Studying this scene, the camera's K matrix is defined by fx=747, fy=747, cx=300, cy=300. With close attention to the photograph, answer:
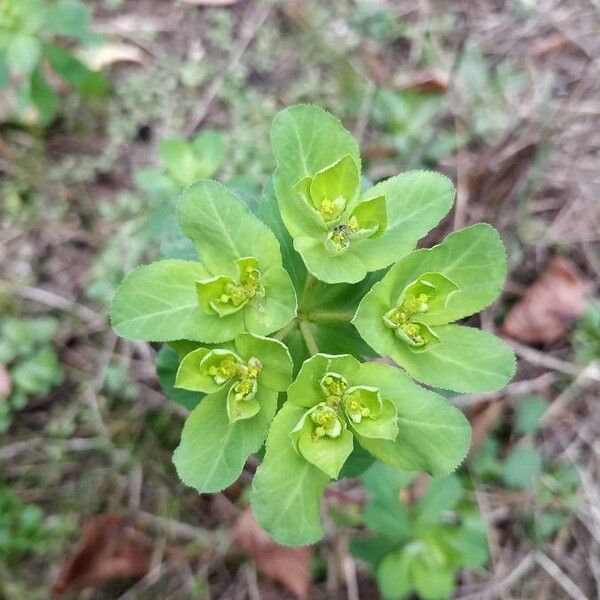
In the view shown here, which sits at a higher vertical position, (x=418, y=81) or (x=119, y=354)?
(x=418, y=81)

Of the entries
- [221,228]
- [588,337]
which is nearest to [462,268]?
[221,228]

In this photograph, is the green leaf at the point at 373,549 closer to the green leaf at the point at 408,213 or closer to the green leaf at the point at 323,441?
the green leaf at the point at 323,441

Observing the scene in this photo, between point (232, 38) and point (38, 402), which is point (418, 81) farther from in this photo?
point (38, 402)

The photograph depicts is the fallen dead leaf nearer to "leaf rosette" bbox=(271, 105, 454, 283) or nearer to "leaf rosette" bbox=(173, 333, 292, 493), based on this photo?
"leaf rosette" bbox=(271, 105, 454, 283)

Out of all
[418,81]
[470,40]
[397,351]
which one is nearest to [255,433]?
[397,351]

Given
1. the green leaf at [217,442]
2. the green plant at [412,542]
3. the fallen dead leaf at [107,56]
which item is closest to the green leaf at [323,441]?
the green leaf at [217,442]

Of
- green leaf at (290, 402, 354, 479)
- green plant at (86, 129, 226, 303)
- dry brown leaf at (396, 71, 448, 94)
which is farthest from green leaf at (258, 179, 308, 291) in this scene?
dry brown leaf at (396, 71, 448, 94)
